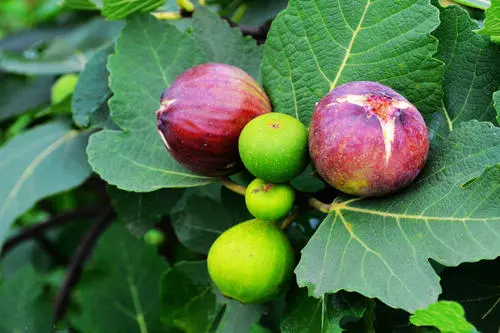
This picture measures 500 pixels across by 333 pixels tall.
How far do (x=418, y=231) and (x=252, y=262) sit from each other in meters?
0.27

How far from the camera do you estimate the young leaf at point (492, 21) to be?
104cm

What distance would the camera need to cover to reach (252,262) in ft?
3.26

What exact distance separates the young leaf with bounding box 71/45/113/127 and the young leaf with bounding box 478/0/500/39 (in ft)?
2.98

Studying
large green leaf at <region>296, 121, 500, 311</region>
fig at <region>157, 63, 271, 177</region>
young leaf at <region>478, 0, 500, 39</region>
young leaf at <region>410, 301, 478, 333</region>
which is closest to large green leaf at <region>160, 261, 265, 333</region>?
fig at <region>157, 63, 271, 177</region>

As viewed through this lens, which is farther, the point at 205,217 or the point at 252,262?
the point at 205,217

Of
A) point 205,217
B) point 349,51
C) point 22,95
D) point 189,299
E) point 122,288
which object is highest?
point 349,51

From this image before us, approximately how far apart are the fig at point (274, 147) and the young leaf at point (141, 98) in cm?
21

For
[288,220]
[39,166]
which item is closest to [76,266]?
[39,166]

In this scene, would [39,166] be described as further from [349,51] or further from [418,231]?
→ [418,231]

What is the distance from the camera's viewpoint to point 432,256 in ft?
2.97

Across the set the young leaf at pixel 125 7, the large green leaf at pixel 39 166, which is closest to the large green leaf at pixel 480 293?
the young leaf at pixel 125 7

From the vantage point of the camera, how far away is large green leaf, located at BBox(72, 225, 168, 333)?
72.0 inches

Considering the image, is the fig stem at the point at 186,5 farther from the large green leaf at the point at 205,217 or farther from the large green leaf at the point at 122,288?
the large green leaf at the point at 122,288

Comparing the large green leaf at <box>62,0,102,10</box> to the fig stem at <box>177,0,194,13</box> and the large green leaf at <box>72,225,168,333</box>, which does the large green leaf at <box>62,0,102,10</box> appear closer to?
the fig stem at <box>177,0,194,13</box>
